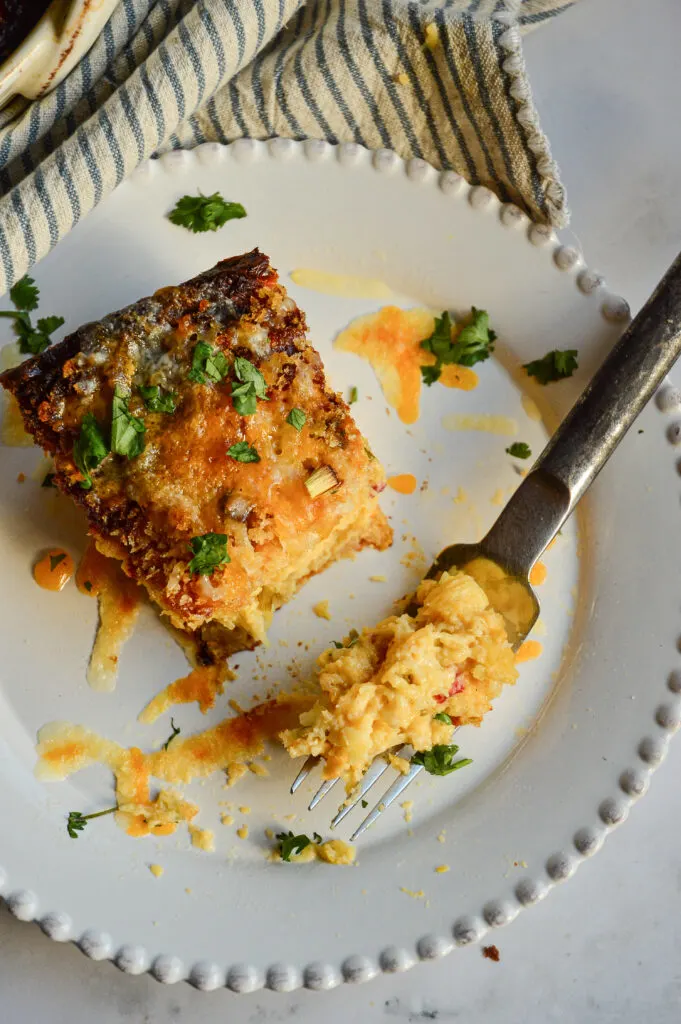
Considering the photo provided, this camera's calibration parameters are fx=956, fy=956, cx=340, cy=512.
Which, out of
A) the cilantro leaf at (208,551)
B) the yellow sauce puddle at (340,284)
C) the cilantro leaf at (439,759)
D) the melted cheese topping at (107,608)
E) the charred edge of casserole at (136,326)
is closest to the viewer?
the cilantro leaf at (208,551)

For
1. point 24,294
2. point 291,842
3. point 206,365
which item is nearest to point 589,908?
point 291,842

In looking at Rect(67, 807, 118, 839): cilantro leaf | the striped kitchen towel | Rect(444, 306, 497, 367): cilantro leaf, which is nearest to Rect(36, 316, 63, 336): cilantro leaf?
the striped kitchen towel

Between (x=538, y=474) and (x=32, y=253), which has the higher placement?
(x=538, y=474)

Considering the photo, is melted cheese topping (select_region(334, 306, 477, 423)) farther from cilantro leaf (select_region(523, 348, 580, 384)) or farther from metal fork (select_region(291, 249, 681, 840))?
metal fork (select_region(291, 249, 681, 840))

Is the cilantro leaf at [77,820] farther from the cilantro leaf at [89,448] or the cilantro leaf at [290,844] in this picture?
the cilantro leaf at [89,448]

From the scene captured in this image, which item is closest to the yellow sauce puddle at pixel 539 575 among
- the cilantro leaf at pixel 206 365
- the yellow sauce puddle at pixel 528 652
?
the yellow sauce puddle at pixel 528 652

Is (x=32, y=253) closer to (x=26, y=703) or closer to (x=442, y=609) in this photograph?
(x=26, y=703)

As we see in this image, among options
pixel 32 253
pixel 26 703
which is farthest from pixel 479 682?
pixel 32 253
